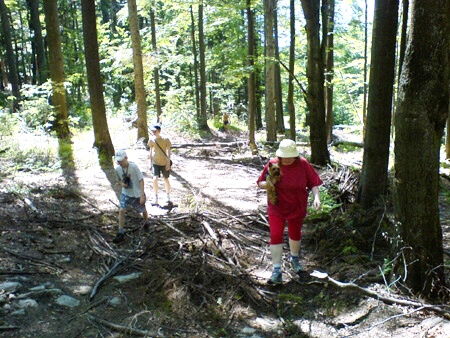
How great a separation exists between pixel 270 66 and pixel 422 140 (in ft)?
44.0

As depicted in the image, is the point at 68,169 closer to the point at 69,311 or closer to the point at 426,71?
the point at 69,311

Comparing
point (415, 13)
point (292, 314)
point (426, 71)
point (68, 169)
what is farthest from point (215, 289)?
point (68, 169)

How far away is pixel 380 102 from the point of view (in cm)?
673

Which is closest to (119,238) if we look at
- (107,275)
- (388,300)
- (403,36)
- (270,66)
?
(107,275)

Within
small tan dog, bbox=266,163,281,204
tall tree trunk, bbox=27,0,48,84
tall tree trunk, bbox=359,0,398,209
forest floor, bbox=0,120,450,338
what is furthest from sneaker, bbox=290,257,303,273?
tall tree trunk, bbox=27,0,48,84

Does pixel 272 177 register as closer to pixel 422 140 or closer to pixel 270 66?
pixel 422 140

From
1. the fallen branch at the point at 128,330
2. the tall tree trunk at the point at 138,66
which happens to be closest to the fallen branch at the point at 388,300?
the fallen branch at the point at 128,330

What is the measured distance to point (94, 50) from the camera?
1236 centimetres

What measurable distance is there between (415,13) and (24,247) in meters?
5.89

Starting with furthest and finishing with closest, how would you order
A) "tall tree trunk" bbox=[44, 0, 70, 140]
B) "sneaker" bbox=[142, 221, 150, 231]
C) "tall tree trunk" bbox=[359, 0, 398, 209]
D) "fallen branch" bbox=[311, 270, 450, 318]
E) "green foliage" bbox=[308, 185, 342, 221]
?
"tall tree trunk" bbox=[44, 0, 70, 140], "green foliage" bbox=[308, 185, 342, 221], "sneaker" bbox=[142, 221, 150, 231], "tall tree trunk" bbox=[359, 0, 398, 209], "fallen branch" bbox=[311, 270, 450, 318]

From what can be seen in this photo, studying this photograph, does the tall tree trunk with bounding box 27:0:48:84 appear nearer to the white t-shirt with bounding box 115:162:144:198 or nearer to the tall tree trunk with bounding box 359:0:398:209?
the white t-shirt with bounding box 115:162:144:198

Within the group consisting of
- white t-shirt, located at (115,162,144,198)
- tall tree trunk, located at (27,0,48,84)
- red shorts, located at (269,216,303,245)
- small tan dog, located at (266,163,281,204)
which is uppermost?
tall tree trunk, located at (27,0,48,84)

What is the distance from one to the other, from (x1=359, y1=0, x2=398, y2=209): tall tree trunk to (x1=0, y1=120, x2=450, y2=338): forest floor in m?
0.76

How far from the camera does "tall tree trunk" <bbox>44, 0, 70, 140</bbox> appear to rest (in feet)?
49.0
